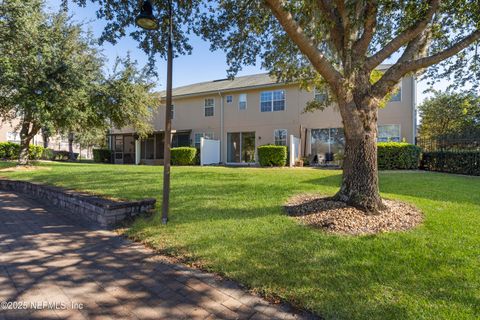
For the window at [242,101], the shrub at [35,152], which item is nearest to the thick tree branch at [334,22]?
the window at [242,101]

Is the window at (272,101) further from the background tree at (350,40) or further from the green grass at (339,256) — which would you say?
the green grass at (339,256)

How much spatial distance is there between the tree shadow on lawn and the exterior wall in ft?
44.5

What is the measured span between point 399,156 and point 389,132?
361 cm

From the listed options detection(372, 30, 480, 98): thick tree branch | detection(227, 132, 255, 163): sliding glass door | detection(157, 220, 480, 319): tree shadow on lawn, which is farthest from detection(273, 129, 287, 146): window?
detection(157, 220, 480, 319): tree shadow on lawn

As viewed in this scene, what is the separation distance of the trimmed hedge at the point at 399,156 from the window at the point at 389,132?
2.90 m

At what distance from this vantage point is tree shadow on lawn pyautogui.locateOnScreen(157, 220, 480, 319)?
2615 mm

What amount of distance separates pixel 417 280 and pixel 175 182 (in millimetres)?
7426

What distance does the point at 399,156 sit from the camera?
13180mm

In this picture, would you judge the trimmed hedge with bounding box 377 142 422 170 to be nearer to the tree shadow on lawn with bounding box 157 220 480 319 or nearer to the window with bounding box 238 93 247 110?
the window with bounding box 238 93 247 110

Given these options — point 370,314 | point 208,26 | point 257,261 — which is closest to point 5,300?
point 257,261

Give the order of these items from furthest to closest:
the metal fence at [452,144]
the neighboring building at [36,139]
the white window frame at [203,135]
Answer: the neighboring building at [36,139], the white window frame at [203,135], the metal fence at [452,144]

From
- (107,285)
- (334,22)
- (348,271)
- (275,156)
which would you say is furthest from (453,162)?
(107,285)

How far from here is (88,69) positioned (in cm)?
1473

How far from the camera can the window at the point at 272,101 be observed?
19.1 m
